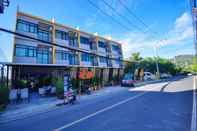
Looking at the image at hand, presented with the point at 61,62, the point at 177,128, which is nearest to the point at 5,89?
the point at 177,128

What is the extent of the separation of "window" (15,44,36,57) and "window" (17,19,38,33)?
2096mm

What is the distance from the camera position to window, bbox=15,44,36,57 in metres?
24.3

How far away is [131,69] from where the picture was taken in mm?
49500

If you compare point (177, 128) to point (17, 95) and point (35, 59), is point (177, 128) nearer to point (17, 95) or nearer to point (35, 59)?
point (17, 95)

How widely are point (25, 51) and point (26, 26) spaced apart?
3153 mm

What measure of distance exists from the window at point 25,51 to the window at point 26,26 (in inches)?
82.5

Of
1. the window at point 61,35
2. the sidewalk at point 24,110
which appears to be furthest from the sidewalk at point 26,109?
the window at point 61,35

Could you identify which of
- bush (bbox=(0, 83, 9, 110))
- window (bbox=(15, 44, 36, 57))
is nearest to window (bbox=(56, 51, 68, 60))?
window (bbox=(15, 44, 36, 57))

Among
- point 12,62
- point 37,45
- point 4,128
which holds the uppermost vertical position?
point 37,45

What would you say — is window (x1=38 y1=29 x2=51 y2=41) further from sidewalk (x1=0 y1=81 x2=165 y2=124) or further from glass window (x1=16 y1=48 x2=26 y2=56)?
sidewalk (x1=0 y1=81 x2=165 y2=124)

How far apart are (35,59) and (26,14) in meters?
5.71

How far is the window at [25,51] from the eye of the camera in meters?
24.3

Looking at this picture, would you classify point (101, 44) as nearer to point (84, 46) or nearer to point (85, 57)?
point (84, 46)

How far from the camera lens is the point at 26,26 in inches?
1003
